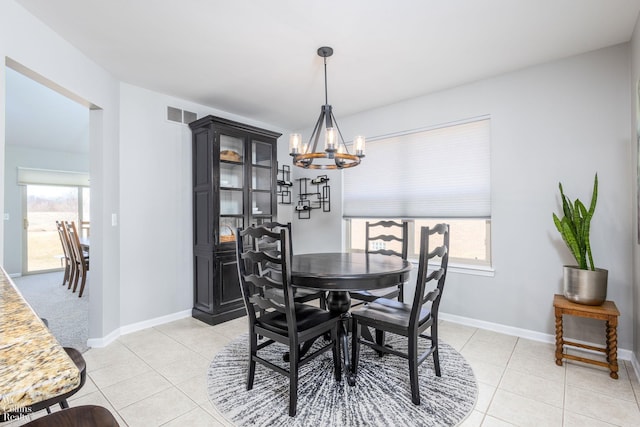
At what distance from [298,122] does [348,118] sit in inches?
30.5

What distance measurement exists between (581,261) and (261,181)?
131 inches

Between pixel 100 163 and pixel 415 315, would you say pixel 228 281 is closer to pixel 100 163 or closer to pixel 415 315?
pixel 100 163

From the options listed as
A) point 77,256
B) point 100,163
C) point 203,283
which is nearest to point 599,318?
point 203,283

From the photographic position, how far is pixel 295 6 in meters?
2.05

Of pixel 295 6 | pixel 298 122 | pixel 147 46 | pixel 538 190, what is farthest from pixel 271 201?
pixel 538 190

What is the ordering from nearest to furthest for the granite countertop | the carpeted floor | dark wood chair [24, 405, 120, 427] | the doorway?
the granite countertop → dark wood chair [24, 405, 120, 427] → the carpeted floor → the doorway

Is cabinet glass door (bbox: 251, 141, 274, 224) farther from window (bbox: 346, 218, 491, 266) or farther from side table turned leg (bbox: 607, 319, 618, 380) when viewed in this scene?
side table turned leg (bbox: 607, 319, 618, 380)

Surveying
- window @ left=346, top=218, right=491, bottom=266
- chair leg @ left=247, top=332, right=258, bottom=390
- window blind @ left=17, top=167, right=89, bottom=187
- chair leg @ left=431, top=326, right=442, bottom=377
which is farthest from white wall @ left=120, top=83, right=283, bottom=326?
window blind @ left=17, top=167, right=89, bottom=187

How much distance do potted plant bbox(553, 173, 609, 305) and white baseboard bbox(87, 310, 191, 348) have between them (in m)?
3.82

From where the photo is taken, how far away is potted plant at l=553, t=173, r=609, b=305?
7.70ft

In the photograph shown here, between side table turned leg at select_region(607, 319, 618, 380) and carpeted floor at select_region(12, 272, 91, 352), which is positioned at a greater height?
side table turned leg at select_region(607, 319, 618, 380)

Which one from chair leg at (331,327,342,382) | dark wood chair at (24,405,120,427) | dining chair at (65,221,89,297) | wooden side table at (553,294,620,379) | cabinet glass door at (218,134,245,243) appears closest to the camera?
dark wood chair at (24,405,120,427)

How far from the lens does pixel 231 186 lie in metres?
3.69

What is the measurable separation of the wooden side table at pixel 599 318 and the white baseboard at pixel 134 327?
3.68m
